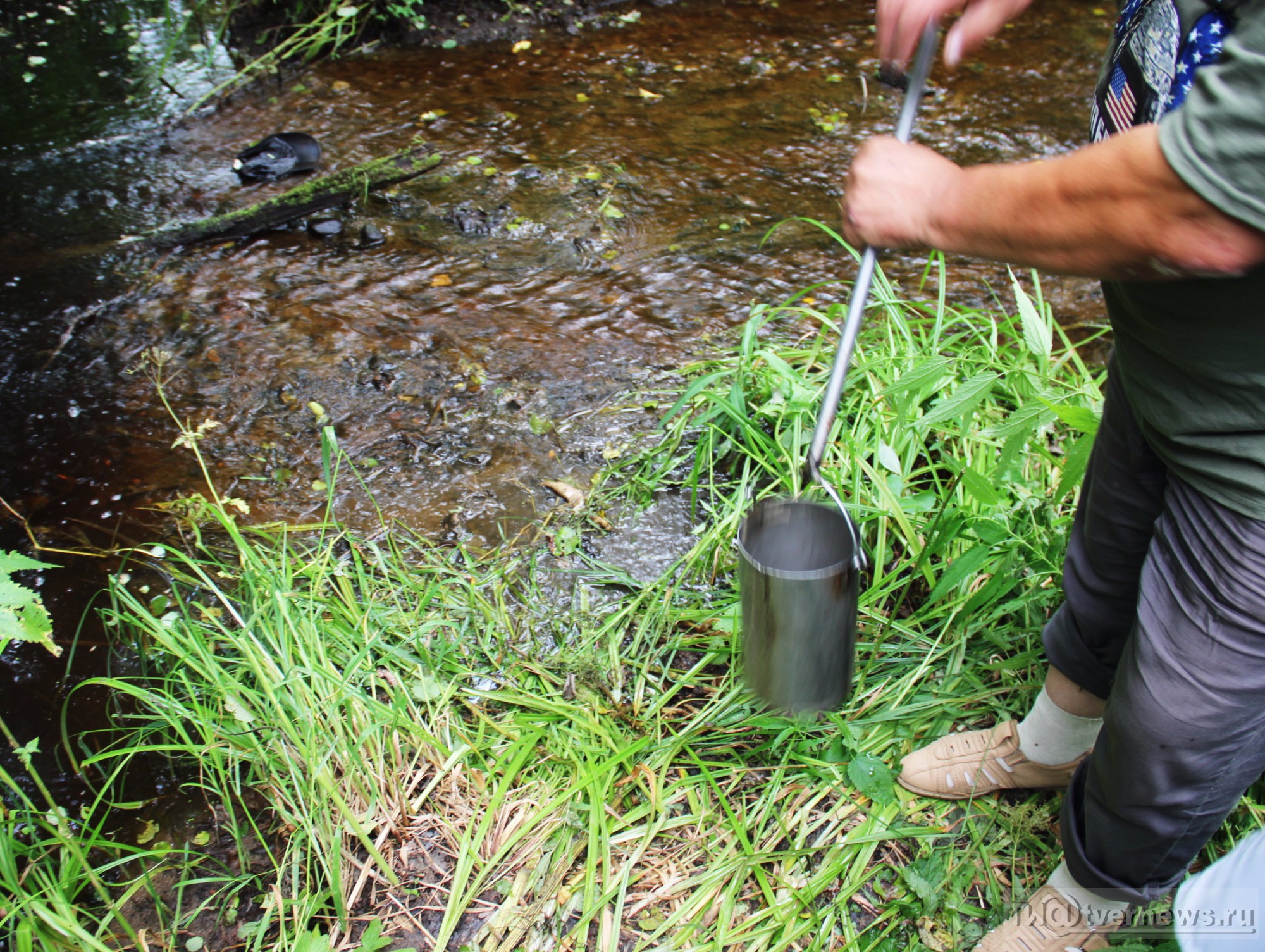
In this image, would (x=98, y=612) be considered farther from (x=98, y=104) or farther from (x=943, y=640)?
(x=98, y=104)

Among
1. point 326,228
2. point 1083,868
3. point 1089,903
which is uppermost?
point 326,228

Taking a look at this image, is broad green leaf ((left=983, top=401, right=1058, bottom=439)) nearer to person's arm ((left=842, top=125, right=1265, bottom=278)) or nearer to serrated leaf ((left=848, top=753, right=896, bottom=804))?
person's arm ((left=842, top=125, right=1265, bottom=278))

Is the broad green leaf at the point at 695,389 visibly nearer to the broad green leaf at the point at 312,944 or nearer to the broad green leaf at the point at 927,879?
the broad green leaf at the point at 927,879

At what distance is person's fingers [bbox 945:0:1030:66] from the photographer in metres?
1.53

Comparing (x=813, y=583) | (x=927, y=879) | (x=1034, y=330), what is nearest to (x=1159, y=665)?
(x=813, y=583)

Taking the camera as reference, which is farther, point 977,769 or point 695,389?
point 695,389

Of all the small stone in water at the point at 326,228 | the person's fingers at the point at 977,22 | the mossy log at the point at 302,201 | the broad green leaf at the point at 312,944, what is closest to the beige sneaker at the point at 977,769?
the broad green leaf at the point at 312,944

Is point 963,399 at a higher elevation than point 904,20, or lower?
lower

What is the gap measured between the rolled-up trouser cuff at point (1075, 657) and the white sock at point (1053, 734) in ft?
0.30

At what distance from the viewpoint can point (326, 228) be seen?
3.88 metres

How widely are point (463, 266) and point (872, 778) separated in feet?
9.08

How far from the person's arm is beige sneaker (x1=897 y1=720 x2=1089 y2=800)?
1.19m

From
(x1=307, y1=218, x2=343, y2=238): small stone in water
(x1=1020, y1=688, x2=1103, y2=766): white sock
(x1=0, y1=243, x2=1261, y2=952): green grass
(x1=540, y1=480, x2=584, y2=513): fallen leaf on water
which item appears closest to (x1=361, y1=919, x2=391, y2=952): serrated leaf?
(x1=0, y1=243, x2=1261, y2=952): green grass

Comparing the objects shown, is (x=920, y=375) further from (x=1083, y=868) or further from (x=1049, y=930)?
(x=1049, y=930)
